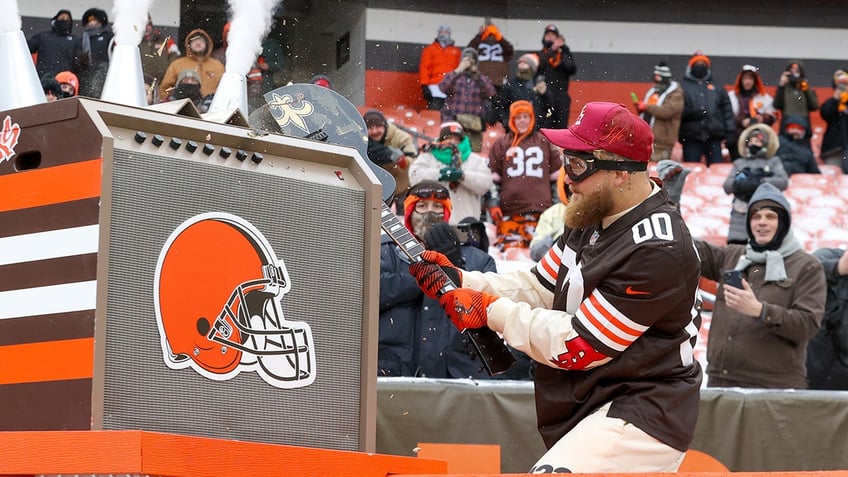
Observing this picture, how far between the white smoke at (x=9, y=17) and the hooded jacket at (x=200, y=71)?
4.48 metres

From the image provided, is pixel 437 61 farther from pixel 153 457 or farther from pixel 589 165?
pixel 153 457

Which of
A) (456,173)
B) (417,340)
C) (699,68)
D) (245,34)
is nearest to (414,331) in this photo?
(417,340)

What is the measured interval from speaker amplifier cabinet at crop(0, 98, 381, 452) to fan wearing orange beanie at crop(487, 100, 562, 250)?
7.37m

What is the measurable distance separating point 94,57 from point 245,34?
22.2 feet

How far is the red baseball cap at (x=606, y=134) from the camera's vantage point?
3.71m

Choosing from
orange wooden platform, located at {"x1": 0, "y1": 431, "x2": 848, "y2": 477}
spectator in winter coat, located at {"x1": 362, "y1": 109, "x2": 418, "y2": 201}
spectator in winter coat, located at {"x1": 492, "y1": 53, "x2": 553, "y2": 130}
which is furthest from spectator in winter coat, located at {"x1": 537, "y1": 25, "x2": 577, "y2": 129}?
orange wooden platform, located at {"x1": 0, "y1": 431, "x2": 848, "y2": 477}

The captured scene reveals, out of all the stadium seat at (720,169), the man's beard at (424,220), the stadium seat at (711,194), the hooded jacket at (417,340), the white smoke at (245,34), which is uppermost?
the white smoke at (245,34)

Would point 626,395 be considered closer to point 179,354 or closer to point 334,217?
point 334,217

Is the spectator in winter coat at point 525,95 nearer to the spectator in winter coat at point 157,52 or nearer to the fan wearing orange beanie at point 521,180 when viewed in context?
the fan wearing orange beanie at point 521,180

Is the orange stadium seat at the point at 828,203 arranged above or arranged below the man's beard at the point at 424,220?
below

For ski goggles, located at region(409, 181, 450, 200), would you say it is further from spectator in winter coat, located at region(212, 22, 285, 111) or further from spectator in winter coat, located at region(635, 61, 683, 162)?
spectator in winter coat, located at region(635, 61, 683, 162)

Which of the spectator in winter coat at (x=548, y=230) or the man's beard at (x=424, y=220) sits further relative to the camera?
the spectator in winter coat at (x=548, y=230)

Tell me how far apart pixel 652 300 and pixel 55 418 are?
5.37ft

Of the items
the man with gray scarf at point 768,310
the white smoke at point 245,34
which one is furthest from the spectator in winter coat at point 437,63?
the white smoke at point 245,34
